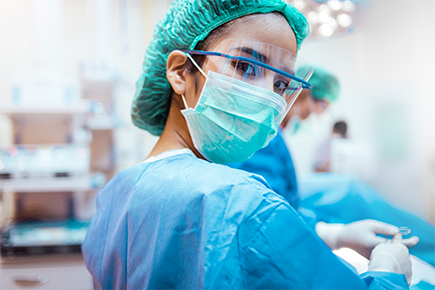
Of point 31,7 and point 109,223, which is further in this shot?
point 31,7

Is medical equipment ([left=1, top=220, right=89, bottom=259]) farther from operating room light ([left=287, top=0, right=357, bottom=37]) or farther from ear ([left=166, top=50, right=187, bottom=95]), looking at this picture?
operating room light ([left=287, top=0, right=357, bottom=37])

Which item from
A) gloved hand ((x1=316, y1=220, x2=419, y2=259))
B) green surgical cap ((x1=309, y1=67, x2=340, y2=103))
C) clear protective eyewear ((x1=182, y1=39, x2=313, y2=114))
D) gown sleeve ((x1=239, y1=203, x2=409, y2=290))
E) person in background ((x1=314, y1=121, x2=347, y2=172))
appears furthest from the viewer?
person in background ((x1=314, y1=121, x2=347, y2=172))

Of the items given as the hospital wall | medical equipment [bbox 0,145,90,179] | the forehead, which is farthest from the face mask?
medical equipment [bbox 0,145,90,179]

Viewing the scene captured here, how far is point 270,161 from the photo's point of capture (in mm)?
1245

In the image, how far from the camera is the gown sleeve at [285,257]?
1.41ft

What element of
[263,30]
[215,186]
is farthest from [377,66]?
[215,186]

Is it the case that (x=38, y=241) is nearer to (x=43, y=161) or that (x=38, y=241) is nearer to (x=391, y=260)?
(x=43, y=161)

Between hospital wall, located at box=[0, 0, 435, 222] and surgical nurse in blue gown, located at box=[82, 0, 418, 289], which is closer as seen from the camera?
surgical nurse in blue gown, located at box=[82, 0, 418, 289]

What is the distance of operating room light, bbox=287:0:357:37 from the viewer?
2.02 metres

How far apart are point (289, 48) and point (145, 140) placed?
179 cm

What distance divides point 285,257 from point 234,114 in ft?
1.12

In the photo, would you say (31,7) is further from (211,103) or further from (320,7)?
(320,7)

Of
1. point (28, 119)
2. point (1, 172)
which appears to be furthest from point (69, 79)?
point (1, 172)

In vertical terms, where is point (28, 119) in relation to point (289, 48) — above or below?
below
